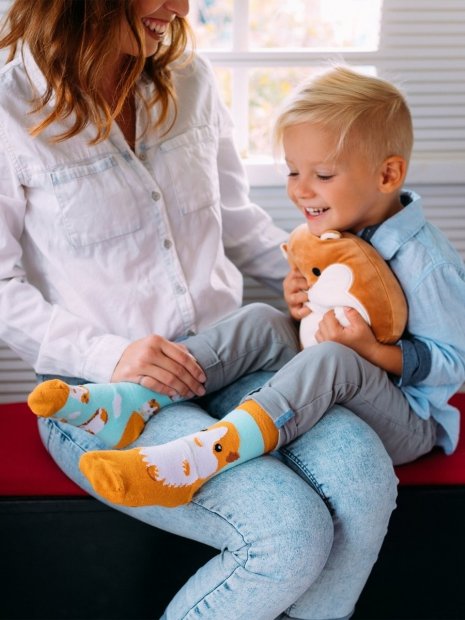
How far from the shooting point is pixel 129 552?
168 cm

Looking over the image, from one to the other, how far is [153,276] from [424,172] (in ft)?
2.53

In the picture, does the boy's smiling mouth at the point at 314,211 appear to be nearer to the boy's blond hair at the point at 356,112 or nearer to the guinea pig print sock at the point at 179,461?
the boy's blond hair at the point at 356,112

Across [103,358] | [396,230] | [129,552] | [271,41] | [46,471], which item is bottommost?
[129,552]

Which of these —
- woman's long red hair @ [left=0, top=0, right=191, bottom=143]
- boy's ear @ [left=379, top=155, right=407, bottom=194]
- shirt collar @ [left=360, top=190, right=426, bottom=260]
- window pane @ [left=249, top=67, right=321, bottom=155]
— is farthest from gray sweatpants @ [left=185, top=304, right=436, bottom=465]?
window pane @ [left=249, top=67, right=321, bottom=155]

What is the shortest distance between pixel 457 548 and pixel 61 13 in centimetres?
127

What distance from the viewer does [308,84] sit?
63.9 inches

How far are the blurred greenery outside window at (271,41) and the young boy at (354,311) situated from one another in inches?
18.7

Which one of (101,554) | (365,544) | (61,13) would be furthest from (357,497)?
(61,13)

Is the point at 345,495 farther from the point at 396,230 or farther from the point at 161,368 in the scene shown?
the point at 396,230

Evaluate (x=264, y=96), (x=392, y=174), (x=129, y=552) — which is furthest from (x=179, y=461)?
(x=264, y=96)

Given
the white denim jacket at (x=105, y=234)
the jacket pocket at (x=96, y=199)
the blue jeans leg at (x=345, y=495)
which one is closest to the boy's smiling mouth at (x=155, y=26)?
the white denim jacket at (x=105, y=234)

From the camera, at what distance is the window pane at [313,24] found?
7.05 ft

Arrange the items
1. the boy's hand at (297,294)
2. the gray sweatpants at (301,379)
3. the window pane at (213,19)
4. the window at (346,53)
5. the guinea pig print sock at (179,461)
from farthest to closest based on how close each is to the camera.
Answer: the window pane at (213,19), the window at (346,53), the boy's hand at (297,294), the gray sweatpants at (301,379), the guinea pig print sock at (179,461)

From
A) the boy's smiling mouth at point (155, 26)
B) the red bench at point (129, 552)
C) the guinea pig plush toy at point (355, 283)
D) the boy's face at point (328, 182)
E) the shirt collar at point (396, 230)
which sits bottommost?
the red bench at point (129, 552)
